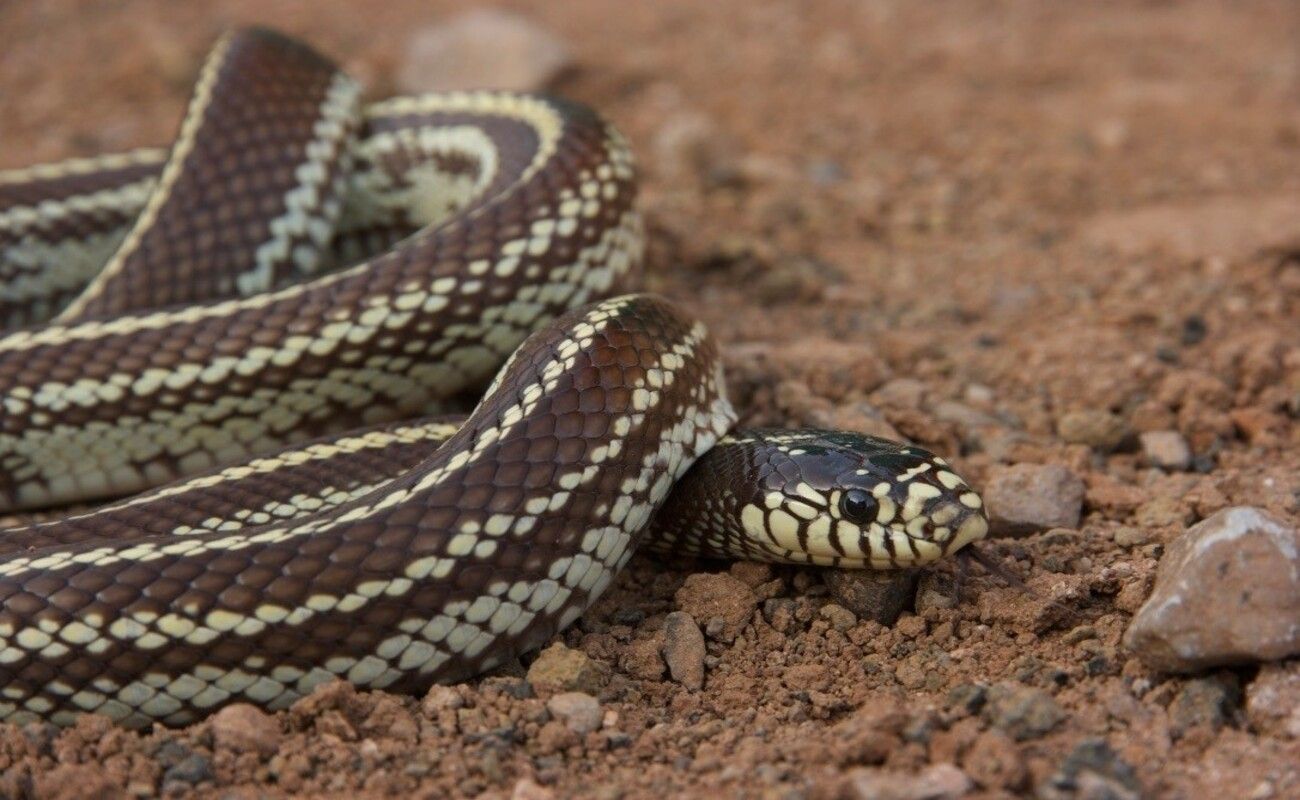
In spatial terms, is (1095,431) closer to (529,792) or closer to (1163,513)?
(1163,513)

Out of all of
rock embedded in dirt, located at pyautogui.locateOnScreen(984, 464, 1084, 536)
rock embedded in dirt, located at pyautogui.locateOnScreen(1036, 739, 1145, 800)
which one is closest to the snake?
rock embedded in dirt, located at pyautogui.locateOnScreen(984, 464, 1084, 536)

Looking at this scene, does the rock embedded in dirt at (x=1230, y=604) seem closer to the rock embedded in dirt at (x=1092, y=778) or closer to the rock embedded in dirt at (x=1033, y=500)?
the rock embedded in dirt at (x=1092, y=778)

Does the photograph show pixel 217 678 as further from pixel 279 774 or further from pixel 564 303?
pixel 564 303

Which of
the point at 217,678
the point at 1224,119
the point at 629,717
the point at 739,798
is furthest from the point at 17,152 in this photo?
the point at 1224,119

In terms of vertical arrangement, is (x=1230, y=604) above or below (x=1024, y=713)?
above

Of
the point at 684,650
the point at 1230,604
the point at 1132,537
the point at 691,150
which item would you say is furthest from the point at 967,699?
the point at 691,150
